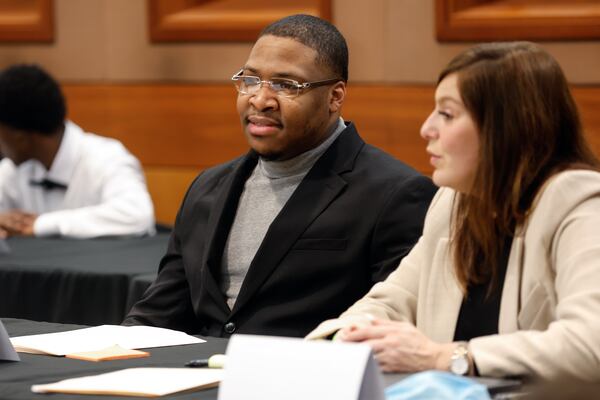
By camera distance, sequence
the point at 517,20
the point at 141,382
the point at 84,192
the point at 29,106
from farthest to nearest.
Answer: the point at 29,106, the point at 84,192, the point at 517,20, the point at 141,382

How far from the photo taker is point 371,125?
6027 millimetres

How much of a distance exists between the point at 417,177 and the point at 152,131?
3629 mm

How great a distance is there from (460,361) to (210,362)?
49 cm

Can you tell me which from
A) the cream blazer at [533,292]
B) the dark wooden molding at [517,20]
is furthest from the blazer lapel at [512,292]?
the dark wooden molding at [517,20]

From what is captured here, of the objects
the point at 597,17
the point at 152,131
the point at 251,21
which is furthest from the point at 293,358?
the point at 152,131

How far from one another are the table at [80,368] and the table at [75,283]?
1646 millimetres

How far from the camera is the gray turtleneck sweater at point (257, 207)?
11.1ft

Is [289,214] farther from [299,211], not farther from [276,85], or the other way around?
[276,85]

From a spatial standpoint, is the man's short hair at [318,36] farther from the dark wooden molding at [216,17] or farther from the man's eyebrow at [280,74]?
the dark wooden molding at [216,17]

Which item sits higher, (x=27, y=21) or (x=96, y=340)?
(x=27, y=21)

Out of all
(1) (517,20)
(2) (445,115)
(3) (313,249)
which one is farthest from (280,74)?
(1) (517,20)

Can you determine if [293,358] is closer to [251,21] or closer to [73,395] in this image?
[73,395]

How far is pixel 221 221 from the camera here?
343 centimetres

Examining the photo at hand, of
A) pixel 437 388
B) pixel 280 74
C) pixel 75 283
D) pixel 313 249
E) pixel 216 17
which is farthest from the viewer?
pixel 216 17
